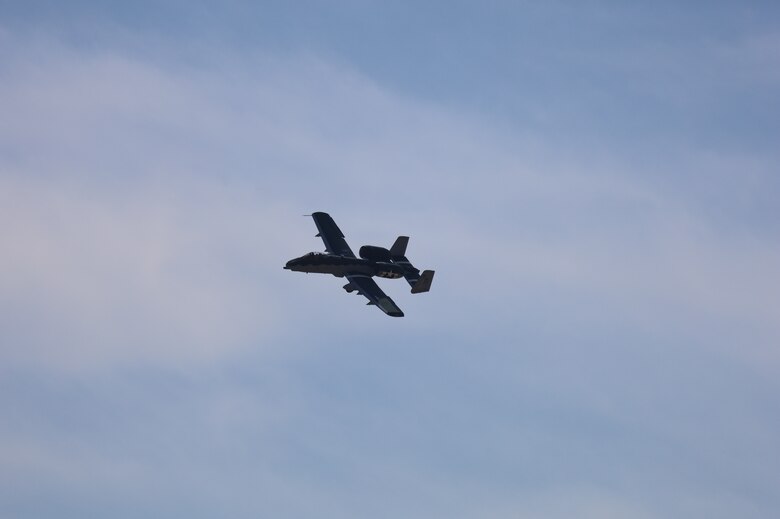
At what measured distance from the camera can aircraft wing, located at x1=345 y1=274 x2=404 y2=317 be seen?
132375mm

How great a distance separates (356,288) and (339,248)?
11.0 metres

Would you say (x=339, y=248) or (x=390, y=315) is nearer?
(x=390, y=315)

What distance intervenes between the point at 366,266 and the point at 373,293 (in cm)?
680

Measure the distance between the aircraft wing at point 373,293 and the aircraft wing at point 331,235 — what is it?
5941 millimetres

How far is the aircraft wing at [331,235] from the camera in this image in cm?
14588

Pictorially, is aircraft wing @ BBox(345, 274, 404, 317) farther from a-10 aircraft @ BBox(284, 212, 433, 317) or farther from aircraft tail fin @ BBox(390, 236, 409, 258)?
aircraft tail fin @ BBox(390, 236, 409, 258)

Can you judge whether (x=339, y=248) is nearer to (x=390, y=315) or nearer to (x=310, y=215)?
(x=310, y=215)

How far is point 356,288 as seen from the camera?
13762 cm

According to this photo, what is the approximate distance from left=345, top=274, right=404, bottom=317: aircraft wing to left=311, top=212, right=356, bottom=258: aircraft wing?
19.5 feet

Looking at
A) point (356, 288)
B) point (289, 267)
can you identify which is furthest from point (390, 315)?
point (289, 267)

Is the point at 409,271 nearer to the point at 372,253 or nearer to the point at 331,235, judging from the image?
the point at 372,253

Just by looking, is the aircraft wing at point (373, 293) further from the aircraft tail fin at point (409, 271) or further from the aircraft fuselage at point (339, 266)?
the aircraft tail fin at point (409, 271)

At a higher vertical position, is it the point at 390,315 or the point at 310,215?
the point at 310,215

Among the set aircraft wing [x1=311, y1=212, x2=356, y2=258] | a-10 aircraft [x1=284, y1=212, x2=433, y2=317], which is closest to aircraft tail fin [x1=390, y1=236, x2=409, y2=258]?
a-10 aircraft [x1=284, y1=212, x2=433, y2=317]
